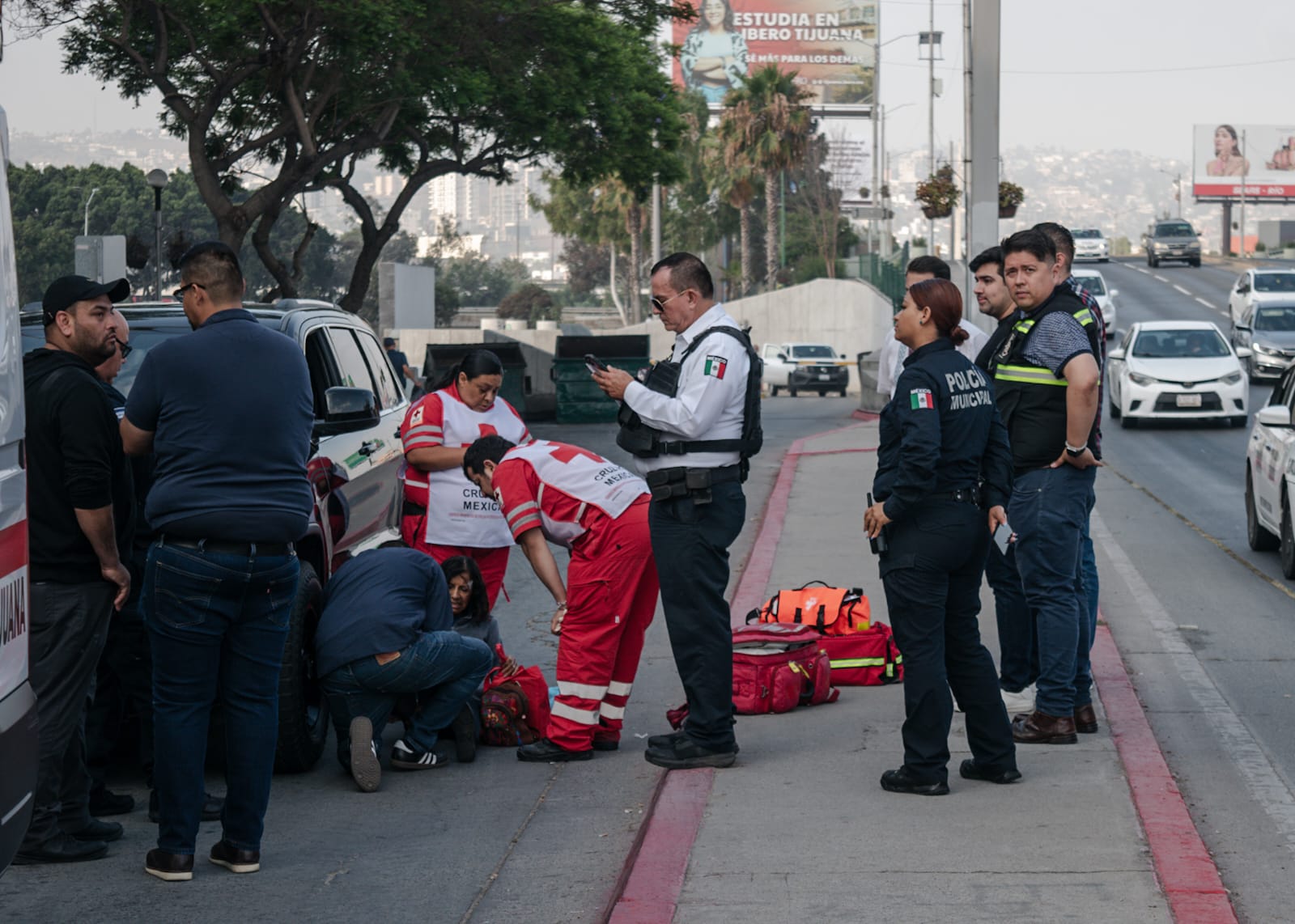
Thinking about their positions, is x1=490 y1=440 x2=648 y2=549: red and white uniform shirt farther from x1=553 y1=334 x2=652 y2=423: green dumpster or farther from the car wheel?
x1=553 y1=334 x2=652 y2=423: green dumpster

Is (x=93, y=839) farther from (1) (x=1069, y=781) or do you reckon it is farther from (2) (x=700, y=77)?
(2) (x=700, y=77)

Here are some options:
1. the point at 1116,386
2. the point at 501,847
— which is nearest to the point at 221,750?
the point at 501,847

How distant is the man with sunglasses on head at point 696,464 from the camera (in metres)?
6.32

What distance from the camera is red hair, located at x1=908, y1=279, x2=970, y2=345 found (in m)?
5.99

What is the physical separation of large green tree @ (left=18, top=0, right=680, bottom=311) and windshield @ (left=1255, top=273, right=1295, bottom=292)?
15641mm

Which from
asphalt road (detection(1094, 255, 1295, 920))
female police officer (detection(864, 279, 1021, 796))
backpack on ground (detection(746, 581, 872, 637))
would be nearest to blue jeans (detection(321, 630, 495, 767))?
female police officer (detection(864, 279, 1021, 796))

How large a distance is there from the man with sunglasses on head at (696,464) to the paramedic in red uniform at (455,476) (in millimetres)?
1849

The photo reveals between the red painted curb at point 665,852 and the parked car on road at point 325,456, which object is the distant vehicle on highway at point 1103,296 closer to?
the parked car on road at point 325,456

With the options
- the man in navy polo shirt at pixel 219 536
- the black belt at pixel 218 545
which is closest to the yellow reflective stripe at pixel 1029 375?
the man in navy polo shirt at pixel 219 536

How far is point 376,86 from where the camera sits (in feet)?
84.4

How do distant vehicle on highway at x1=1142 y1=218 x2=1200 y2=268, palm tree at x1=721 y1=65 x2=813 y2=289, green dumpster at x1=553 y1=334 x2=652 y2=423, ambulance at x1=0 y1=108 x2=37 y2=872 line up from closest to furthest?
1. ambulance at x1=0 y1=108 x2=37 y2=872
2. green dumpster at x1=553 y1=334 x2=652 y2=423
3. palm tree at x1=721 y1=65 x2=813 y2=289
4. distant vehicle on highway at x1=1142 y1=218 x2=1200 y2=268

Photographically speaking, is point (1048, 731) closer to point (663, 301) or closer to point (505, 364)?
point (663, 301)

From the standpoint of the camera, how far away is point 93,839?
566cm

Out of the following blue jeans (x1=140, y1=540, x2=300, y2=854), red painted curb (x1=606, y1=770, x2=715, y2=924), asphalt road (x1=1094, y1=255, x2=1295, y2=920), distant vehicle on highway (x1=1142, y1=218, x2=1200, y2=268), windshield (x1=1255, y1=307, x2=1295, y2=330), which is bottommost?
asphalt road (x1=1094, y1=255, x2=1295, y2=920)
